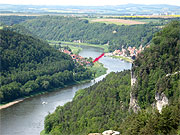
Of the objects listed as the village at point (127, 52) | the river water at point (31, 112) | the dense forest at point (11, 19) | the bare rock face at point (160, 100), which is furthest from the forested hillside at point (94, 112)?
the dense forest at point (11, 19)

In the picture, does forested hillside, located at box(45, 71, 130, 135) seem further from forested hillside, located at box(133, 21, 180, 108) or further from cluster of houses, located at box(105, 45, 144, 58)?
cluster of houses, located at box(105, 45, 144, 58)

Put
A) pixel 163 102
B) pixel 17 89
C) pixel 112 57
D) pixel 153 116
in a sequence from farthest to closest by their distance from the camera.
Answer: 1. pixel 112 57
2. pixel 17 89
3. pixel 163 102
4. pixel 153 116

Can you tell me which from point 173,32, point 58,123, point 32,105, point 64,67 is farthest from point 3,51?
point 173,32

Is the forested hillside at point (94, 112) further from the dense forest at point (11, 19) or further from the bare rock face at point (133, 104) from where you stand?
the dense forest at point (11, 19)

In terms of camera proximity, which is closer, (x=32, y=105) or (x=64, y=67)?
(x=32, y=105)

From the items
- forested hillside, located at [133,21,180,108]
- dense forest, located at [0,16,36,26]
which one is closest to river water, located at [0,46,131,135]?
forested hillside, located at [133,21,180,108]

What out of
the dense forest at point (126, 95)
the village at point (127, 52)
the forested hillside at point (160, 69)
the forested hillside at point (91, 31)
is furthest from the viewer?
the forested hillside at point (91, 31)

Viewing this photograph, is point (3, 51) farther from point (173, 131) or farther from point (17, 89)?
point (173, 131)
